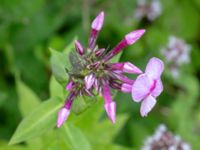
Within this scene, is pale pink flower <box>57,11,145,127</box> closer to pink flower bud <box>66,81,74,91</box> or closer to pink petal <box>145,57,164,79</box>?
pink flower bud <box>66,81,74,91</box>

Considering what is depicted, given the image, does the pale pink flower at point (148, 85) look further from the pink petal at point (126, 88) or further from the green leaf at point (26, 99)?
the green leaf at point (26, 99)

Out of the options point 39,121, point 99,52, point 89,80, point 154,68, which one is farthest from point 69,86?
point 154,68

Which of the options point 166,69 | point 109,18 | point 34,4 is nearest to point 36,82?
point 34,4

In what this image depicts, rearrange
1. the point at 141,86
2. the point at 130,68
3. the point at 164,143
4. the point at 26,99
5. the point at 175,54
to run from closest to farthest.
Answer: the point at 141,86 → the point at 130,68 → the point at 26,99 → the point at 164,143 → the point at 175,54

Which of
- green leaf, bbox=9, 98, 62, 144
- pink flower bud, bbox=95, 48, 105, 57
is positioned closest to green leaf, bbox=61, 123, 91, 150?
green leaf, bbox=9, 98, 62, 144

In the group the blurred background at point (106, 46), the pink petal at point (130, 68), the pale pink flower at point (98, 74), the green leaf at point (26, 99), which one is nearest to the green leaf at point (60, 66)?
the pale pink flower at point (98, 74)

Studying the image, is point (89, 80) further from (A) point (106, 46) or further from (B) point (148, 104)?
(A) point (106, 46)
